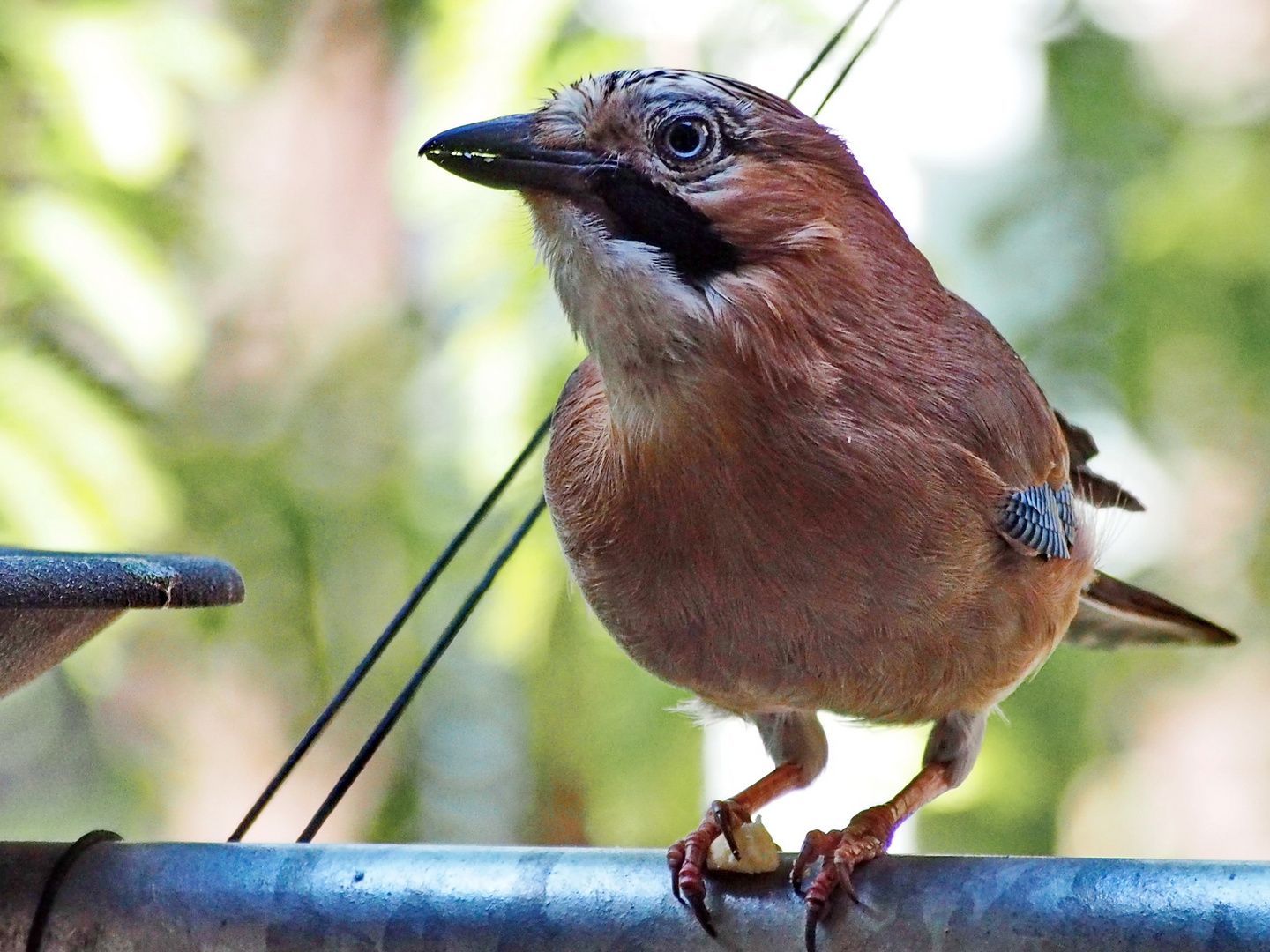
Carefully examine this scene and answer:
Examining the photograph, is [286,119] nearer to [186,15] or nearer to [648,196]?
[186,15]

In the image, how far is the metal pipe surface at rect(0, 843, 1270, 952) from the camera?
4.60 feet

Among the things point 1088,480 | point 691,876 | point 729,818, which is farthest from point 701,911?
point 1088,480

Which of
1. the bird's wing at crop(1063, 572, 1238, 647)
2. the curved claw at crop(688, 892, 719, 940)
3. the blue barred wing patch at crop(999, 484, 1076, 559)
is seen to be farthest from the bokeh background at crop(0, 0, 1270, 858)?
the curved claw at crop(688, 892, 719, 940)

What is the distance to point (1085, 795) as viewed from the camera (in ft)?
16.3

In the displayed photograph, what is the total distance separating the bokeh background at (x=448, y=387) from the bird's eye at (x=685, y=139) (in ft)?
6.71

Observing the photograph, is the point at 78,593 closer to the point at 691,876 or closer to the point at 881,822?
the point at 691,876

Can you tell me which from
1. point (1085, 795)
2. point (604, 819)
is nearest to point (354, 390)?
point (604, 819)

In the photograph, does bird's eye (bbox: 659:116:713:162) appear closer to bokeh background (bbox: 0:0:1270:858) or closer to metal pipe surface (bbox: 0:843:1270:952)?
metal pipe surface (bbox: 0:843:1270:952)

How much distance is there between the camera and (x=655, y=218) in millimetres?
1753

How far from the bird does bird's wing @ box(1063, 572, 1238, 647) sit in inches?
27.2

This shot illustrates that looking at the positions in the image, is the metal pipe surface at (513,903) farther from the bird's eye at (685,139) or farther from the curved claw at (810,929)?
the bird's eye at (685,139)

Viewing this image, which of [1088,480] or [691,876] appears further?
[1088,480]

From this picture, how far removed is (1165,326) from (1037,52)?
978 mm

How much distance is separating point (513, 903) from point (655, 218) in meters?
0.82
